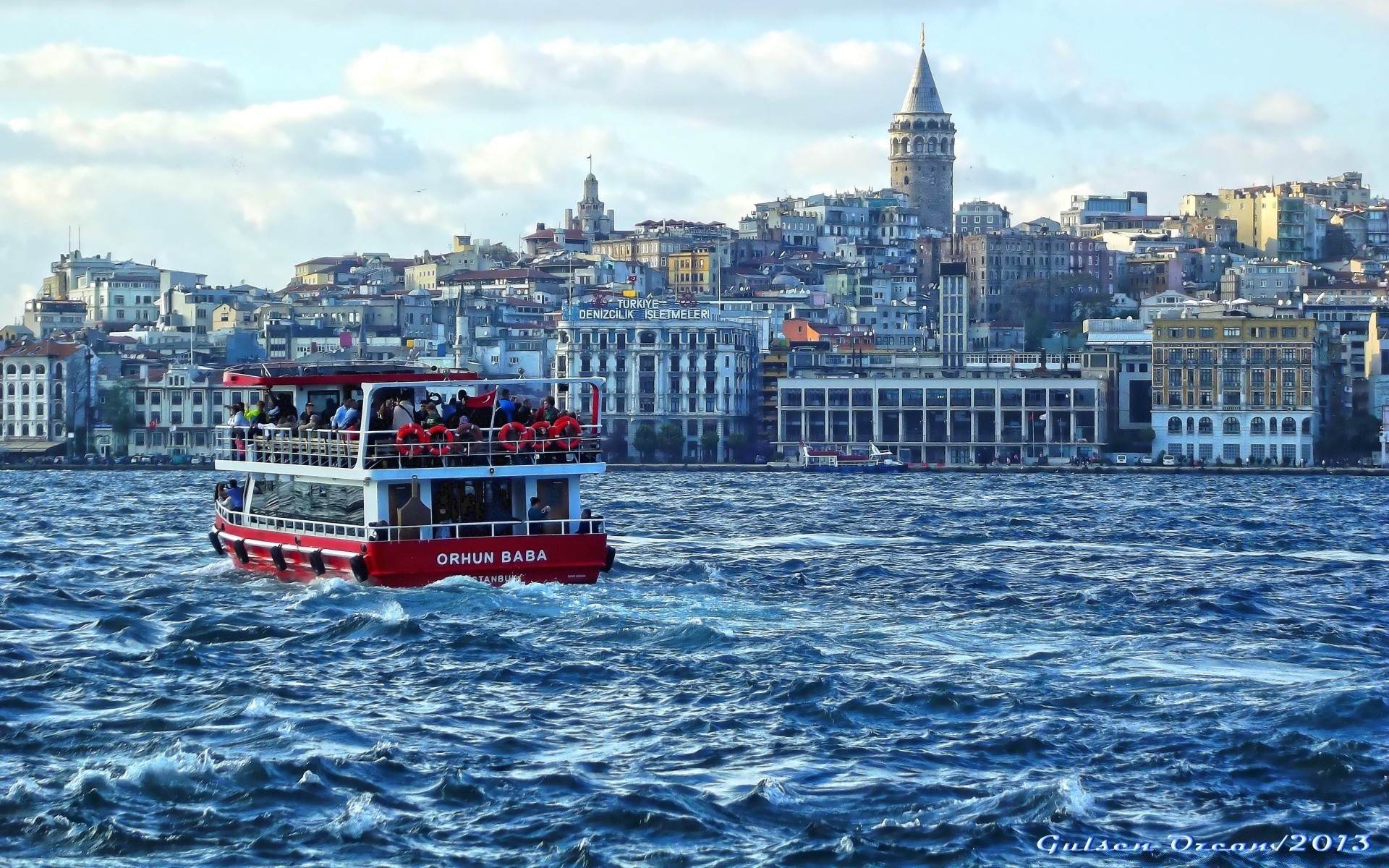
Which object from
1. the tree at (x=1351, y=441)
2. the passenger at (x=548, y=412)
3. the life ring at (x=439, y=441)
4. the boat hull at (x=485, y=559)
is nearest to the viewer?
the boat hull at (x=485, y=559)

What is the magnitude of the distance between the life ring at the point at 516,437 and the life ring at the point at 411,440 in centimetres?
102

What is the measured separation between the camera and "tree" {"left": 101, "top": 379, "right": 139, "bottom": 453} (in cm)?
11969

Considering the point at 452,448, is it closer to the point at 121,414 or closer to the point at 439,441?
the point at 439,441

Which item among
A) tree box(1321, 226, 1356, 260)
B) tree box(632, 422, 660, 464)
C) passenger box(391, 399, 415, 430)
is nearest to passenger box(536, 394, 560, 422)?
passenger box(391, 399, 415, 430)

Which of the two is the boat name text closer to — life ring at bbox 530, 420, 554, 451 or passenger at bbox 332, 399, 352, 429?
life ring at bbox 530, 420, 554, 451

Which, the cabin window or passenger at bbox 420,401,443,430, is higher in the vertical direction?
passenger at bbox 420,401,443,430

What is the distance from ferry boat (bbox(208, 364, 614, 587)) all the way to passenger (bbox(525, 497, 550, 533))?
0.05 feet

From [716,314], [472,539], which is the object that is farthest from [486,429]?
[716,314]

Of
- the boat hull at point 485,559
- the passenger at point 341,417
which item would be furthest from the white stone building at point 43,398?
the boat hull at point 485,559

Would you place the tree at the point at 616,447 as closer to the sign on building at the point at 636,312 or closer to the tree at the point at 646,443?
the tree at the point at 646,443

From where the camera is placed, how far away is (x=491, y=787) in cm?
2011

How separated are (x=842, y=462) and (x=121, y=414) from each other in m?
35.5

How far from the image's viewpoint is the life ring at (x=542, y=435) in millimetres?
33062

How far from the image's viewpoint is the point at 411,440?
32.7 m
